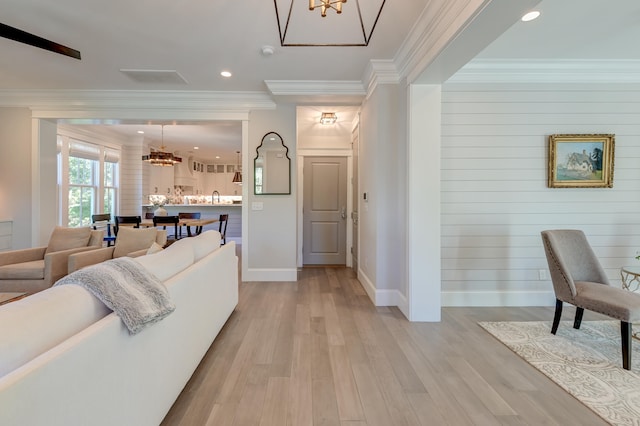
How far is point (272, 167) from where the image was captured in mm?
4172

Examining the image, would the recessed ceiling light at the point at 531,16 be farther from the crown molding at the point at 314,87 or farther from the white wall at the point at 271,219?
the white wall at the point at 271,219

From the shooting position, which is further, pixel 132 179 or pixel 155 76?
pixel 132 179

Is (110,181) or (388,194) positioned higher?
(110,181)

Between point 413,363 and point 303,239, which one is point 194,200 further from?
point 413,363

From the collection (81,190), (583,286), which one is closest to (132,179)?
(81,190)

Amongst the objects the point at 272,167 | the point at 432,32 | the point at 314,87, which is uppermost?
the point at 314,87

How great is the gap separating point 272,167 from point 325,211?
5.06ft

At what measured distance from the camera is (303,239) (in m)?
5.38

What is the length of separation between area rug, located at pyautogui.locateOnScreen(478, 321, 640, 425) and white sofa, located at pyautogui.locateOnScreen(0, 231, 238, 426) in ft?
7.67

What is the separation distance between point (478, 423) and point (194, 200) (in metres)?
9.46

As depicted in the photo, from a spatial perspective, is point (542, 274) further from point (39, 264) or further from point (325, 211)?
point (39, 264)

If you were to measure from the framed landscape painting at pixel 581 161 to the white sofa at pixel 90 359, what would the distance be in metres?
3.76

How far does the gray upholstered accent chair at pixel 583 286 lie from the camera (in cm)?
200

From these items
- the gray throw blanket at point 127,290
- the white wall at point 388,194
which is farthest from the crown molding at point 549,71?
the gray throw blanket at point 127,290
